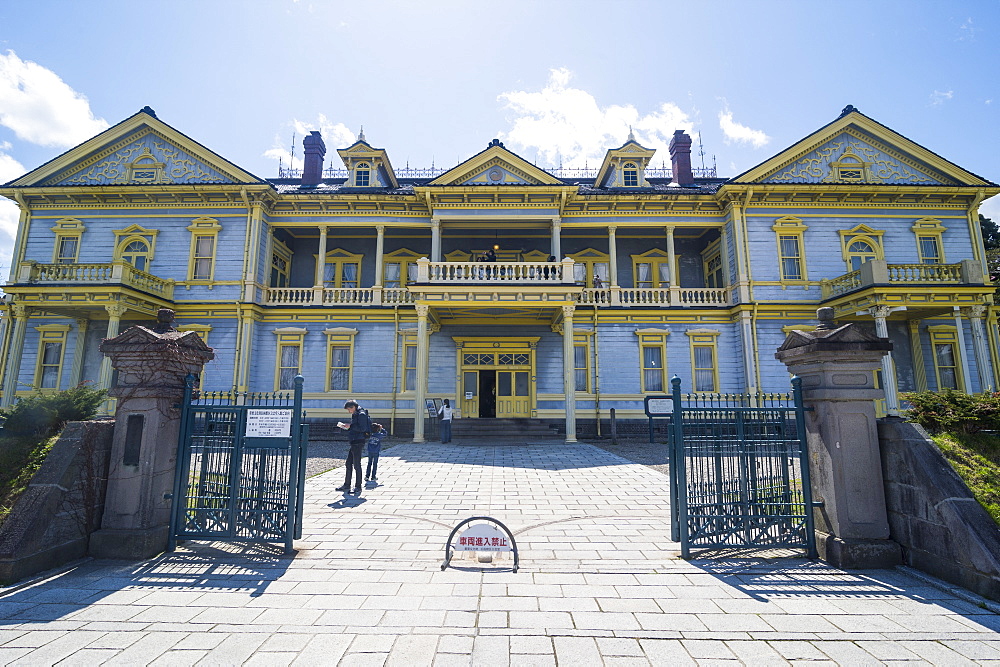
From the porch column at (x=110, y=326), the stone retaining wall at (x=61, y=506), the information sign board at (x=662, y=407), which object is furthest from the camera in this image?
the porch column at (x=110, y=326)

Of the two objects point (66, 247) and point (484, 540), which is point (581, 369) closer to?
point (484, 540)

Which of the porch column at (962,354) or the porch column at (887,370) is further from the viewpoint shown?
the porch column at (962,354)

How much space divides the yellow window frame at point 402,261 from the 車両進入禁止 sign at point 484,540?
17.1m

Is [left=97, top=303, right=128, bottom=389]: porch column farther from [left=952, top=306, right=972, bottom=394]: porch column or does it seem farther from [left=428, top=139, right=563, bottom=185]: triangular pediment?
[left=952, top=306, right=972, bottom=394]: porch column

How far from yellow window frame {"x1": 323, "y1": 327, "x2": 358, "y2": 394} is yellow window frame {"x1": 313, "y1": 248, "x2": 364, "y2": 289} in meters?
3.04

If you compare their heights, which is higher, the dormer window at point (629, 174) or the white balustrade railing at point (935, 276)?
the dormer window at point (629, 174)

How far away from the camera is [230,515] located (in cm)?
525

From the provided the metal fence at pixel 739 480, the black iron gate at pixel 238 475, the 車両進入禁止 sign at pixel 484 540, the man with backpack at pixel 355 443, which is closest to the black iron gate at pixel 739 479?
the metal fence at pixel 739 480

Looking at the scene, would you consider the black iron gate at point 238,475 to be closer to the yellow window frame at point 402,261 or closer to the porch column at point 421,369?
the porch column at point 421,369

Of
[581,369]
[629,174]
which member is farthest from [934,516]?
[629,174]

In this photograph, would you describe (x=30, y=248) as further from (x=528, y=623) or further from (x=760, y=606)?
(x=760, y=606)

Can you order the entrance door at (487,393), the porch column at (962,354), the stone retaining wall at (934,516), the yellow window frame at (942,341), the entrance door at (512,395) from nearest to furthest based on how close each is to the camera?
the stone retaining wall at (934,516)
the porch column at (962,354)
the yellow window frame at (942,341)
the entrance door at (512,395)
the entrance door at (487,393)

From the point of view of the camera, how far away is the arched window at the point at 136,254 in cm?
1877

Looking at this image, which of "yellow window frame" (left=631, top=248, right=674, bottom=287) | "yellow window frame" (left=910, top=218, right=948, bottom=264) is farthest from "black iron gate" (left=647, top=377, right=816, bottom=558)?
"yellow window frame" (left=910, top=218, right=948, bottom=264)
